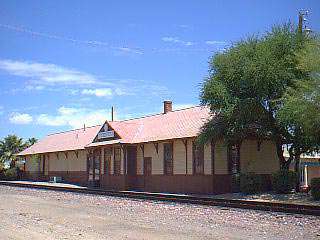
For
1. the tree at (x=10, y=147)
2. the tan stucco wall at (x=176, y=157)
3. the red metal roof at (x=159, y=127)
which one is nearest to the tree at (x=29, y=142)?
the tree at (x=10, y=147)

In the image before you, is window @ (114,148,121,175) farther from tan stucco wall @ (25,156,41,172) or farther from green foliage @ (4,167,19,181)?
green foliage @ (4,167,19,181)

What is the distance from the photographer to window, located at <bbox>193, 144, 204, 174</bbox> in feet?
91.3

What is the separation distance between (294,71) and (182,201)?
9.05 m

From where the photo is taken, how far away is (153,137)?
32219 millimetres

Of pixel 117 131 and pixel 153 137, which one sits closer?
Answer: pixel 153 137

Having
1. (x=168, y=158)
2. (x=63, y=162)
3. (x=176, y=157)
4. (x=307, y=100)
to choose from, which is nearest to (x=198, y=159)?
(x=176, y=157)

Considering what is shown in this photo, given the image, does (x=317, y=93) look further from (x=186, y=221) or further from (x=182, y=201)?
(x=186, y=221)

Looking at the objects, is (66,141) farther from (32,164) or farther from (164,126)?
(164,126)

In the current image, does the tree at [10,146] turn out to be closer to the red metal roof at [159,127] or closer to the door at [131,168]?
the red metal roof at [159,127]

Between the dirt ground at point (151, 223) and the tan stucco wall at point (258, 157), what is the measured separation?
8.97 meters

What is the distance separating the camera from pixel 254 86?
24734mm

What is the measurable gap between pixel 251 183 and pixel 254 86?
17.4 ft

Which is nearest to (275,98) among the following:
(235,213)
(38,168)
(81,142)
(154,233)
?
(235,213)

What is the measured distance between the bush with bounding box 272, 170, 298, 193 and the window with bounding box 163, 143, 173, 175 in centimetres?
748
